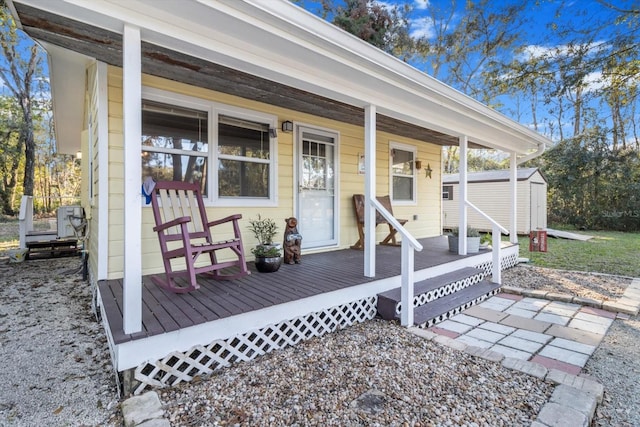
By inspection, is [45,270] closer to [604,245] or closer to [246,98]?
[246,98]

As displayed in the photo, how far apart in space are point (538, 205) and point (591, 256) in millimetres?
5191

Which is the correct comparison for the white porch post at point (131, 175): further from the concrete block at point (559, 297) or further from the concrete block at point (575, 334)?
the concrete block at point (559, 297)

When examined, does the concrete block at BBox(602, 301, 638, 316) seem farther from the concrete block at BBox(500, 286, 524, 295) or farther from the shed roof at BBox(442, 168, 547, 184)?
the shed roof at BBox(442, 168, 547, 184)

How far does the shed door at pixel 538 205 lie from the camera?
36.5ft

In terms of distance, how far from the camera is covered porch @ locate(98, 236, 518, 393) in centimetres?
199

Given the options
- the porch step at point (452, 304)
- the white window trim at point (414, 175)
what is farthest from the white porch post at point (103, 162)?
the white window trim at point (414, 175)

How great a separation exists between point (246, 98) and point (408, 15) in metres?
11.1

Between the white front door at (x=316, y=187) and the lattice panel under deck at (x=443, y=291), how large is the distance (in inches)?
73.7

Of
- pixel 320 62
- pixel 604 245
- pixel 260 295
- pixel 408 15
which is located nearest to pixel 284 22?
pixel 320 62

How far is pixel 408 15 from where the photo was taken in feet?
40.3

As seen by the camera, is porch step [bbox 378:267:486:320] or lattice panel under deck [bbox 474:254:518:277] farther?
lattice panel under deck [bbox 474:254:518:277]

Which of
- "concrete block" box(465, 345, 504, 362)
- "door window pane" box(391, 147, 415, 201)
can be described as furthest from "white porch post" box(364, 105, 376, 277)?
"door window pane" box(391, 147, 415, 201)

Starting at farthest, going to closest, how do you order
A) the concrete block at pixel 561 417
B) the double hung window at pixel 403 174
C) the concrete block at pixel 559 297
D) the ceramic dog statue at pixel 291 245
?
1. the double hung window at pixel 403 174
2. the ceramic dog statue at pixel 291 245
3. the concrete block at pixel 559 297
4. the concrete block at pixel 561 417

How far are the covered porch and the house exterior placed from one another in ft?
0.07
